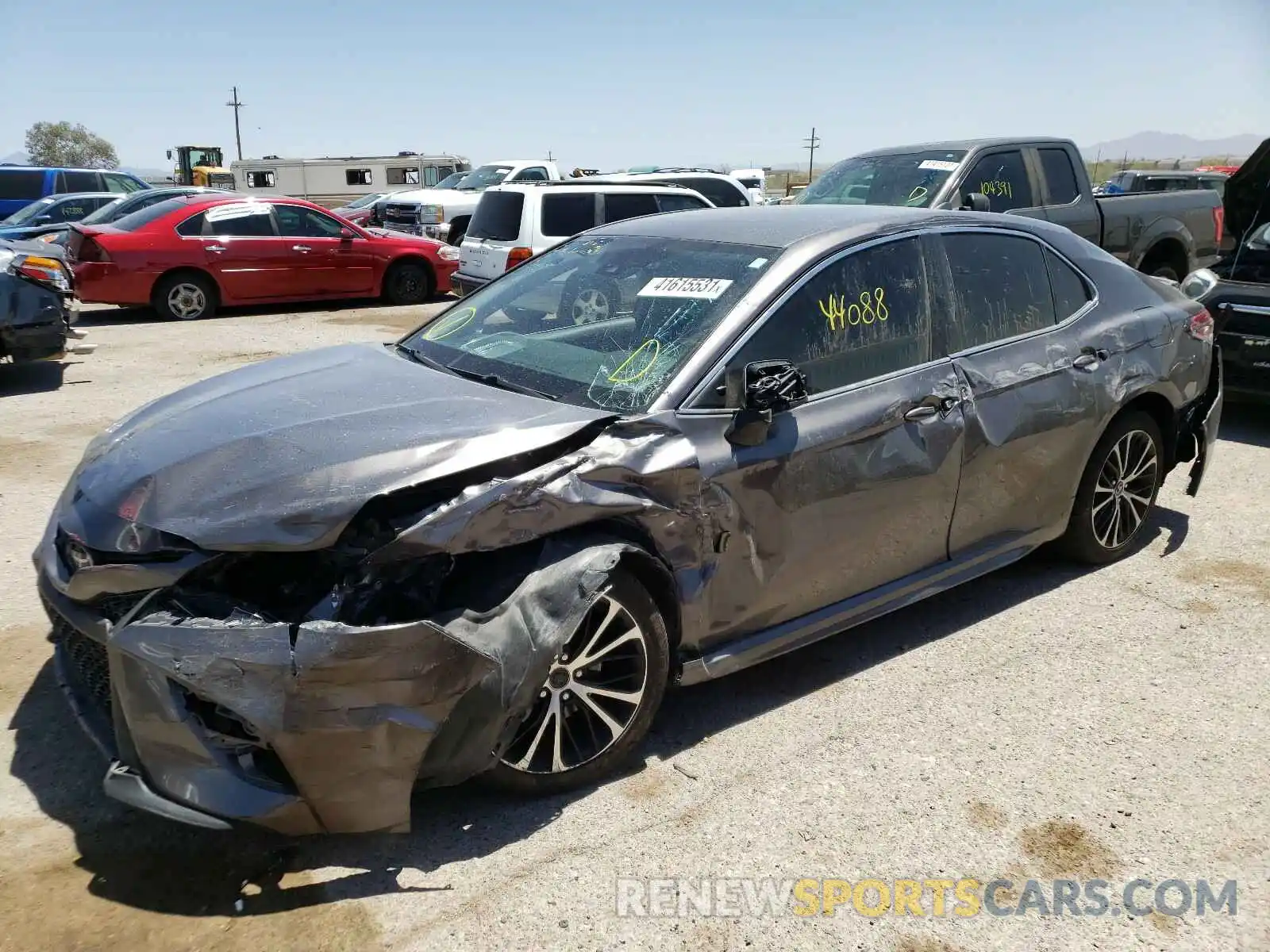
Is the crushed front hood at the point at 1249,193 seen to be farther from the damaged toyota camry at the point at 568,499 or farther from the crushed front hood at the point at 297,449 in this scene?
the crushed front hood at the point at 297,449

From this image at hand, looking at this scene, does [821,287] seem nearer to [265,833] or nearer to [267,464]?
[267,464]

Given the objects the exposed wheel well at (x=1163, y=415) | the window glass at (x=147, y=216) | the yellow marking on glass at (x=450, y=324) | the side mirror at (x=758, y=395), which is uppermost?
the window glass at (x=147, y=216)

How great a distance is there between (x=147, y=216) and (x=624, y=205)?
19.5 ft

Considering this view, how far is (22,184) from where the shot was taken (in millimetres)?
20234

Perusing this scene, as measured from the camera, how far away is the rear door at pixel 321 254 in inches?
523

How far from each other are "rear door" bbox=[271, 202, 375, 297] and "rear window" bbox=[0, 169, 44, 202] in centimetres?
1022

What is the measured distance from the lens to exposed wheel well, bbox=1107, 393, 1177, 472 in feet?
15.6

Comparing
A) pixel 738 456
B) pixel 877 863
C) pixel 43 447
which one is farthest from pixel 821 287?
pixel 43 447

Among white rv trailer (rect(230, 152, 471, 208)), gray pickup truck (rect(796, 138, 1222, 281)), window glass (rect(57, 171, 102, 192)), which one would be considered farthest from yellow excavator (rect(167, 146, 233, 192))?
gray pickup truck (rect(796, 138, 1222, 281))

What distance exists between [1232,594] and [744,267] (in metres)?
2.92

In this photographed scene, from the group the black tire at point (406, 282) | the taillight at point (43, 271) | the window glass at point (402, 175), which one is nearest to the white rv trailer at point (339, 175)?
the window glass at point (402, 175)

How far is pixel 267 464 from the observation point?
9.42 feet

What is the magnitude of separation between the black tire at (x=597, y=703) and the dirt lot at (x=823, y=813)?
4.6 inches

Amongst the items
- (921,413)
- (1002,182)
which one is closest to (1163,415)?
(921,413)
